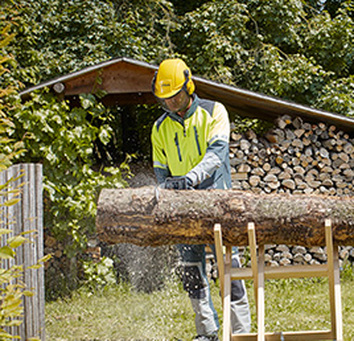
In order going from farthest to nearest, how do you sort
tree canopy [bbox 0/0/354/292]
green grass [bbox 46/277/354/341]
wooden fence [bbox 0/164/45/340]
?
tree canopy [bbox 0/0/354/292] < green grass [bbox 46/277/354/341] < wooden fence [bbox 0/164/45/340]

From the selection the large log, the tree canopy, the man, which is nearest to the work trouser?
the man

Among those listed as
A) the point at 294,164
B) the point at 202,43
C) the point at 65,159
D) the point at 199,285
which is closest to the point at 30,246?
the point at 199,285

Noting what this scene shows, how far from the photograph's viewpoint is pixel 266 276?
3277 millimetres

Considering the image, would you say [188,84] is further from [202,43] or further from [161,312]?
[202,43]

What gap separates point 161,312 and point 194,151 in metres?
2.32

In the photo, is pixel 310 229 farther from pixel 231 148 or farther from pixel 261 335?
pixel 231 148

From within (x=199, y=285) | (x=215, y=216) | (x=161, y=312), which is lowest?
(x=161, y=312)

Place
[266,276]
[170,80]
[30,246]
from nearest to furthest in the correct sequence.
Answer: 1. [266,276]
2. [170,80]
3. [30,246]

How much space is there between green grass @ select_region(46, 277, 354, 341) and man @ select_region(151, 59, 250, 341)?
883 mm

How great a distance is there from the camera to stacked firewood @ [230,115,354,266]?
7.00 meters

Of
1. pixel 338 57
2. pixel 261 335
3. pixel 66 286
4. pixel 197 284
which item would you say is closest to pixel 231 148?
pixel 66 286

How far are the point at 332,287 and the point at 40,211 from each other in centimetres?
260

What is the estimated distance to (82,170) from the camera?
21.4 ft

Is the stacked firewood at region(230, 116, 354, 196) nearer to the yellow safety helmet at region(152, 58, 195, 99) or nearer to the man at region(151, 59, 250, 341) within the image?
the man at region(151, 59, 250, 341)
